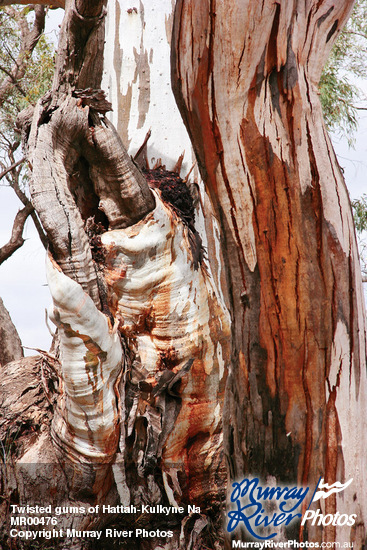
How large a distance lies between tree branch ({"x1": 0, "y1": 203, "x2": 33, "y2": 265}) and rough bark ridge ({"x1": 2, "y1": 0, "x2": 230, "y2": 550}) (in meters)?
3.38

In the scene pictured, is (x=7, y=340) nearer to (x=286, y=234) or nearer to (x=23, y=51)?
(x=286, y=234)

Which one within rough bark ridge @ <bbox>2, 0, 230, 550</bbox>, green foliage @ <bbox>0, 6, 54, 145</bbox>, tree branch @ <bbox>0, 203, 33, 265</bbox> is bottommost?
rough bark ridge @ <bbox>2, 0, 230, 550</bbox>

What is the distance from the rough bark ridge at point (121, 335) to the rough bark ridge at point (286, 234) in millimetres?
734

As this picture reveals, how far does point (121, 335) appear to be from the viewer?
1.87 m

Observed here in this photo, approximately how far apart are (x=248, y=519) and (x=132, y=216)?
114 cm

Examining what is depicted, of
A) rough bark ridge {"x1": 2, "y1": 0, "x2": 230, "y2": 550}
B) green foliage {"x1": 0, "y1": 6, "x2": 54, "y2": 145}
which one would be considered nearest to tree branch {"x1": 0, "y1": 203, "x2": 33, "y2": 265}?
green foliage {"x1": 0, "y1": 6, "x2": 54, "y2": 145}

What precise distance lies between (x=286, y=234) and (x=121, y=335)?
960 mm

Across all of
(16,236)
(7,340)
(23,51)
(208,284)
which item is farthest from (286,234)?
(23,51)

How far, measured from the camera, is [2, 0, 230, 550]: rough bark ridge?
1738 mm

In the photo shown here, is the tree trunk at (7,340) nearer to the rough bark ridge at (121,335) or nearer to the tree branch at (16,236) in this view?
the tree branch at (16,236)

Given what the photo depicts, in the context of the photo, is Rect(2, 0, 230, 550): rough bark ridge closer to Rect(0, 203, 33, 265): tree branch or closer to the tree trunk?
the tree trunk

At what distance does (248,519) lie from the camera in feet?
3.74

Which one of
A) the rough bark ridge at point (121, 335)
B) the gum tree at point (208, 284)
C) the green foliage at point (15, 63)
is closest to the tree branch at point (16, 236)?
the green foliage at point (15, 63)

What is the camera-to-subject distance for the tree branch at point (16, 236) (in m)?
5.13
